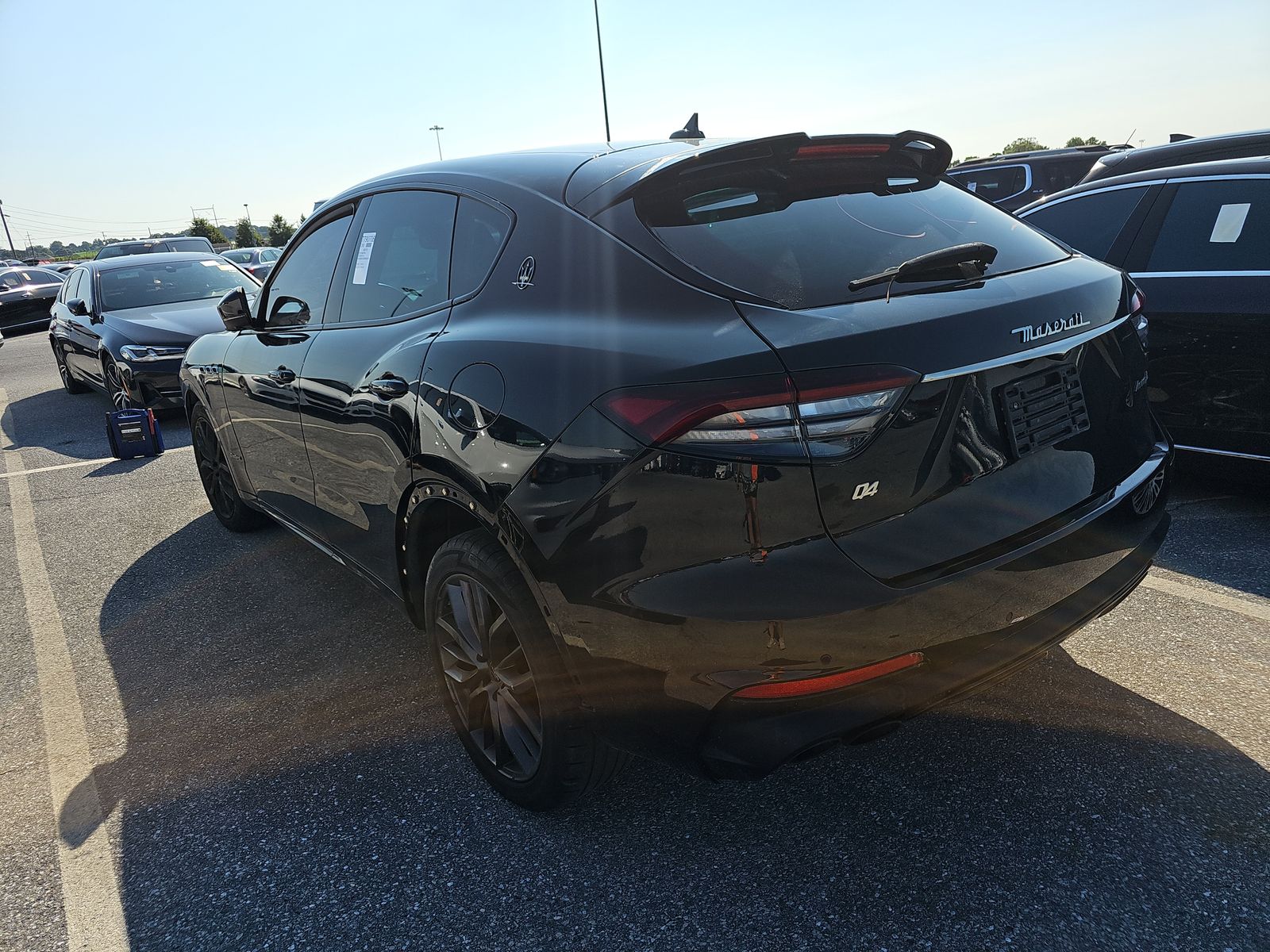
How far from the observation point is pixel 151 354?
8.77 m

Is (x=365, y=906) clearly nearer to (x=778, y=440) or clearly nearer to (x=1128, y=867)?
(x=778, y=440)

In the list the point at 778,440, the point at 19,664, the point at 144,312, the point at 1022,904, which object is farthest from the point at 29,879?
the point at 144,312

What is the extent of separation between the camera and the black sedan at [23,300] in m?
20.2

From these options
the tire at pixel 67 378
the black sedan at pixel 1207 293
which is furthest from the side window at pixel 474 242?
the tire at pixel 67 378

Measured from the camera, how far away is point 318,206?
12.4ft

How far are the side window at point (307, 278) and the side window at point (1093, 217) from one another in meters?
3.44

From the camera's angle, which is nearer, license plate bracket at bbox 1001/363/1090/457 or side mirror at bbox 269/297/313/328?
license plate bracket at bbox 1001/363/1090/457

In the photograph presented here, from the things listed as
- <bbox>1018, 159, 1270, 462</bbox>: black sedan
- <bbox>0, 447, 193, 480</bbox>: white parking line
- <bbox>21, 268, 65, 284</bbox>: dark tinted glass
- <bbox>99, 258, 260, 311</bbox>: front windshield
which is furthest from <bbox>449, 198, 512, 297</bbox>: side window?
<bbox>21, 268, 65, 284</bbox>: dark tinted glass

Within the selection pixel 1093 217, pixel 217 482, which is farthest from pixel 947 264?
pixel 217 482

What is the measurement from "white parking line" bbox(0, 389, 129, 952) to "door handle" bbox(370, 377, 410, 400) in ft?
4.92

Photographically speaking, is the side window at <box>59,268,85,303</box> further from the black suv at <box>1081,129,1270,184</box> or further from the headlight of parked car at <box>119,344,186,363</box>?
the black suv at <box>1081,129,1270,184</box>

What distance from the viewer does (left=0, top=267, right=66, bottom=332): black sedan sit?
20.2 metres

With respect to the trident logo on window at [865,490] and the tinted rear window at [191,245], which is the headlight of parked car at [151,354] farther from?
the tinted rear window at [191,245]

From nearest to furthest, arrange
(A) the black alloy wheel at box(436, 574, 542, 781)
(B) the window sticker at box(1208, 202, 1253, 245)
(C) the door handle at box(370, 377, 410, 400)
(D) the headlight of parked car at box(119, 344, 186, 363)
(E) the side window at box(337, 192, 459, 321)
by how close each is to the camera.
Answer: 1. (A) the black alloy wheel at box(436, 574, 542, 781)
2. (C) the door handle at box(370, 377, 410, 400)
3. (E) the side window at box(337, 192, 459, 321)
4. (B) the window sticker at box(1208, 202, 1253, 245)
5. (D) the headlight of parked car at box(119, 344, 186, 363)
